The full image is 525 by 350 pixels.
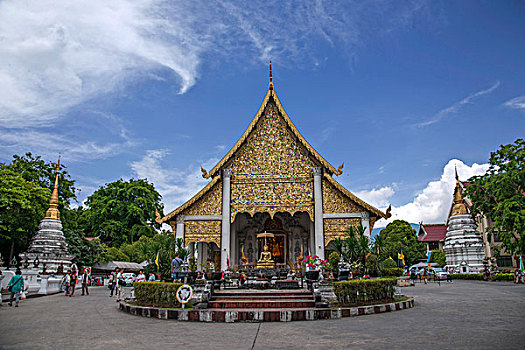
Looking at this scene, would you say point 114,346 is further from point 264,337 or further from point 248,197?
Result: point 248,197

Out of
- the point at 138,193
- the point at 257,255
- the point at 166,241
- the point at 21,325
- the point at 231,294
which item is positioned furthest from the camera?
the point at 138,193

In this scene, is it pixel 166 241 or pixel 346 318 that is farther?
pixel 166 241

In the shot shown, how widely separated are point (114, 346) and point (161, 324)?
226 centimetres

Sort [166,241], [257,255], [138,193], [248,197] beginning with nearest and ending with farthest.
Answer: [166,241], [248,197], [257,255], [138,193]

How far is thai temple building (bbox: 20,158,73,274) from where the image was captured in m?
21.0

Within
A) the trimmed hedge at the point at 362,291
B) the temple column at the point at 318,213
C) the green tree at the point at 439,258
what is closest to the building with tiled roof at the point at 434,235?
the green tree at the point at 439,258

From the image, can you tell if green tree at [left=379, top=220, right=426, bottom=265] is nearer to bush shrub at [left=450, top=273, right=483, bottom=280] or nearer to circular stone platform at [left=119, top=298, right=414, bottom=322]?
bush shrub at [left=450, top=273, right=483, bottom=280]

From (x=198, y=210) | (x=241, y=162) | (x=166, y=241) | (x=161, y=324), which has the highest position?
(x=241, y=162)

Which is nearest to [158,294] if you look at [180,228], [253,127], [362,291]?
[362,291]

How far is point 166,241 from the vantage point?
47.0 feet

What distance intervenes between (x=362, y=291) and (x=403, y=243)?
33912mm

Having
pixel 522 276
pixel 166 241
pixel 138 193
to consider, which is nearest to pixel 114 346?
pixel 166 241

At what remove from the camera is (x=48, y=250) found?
21.2m

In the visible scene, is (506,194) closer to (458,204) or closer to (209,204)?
(458,204)
